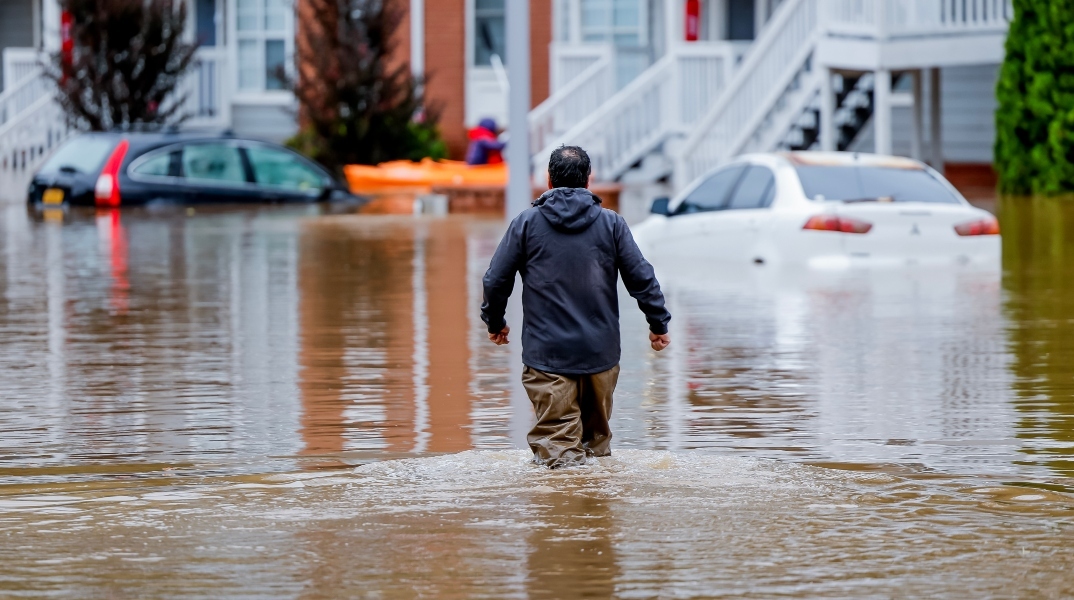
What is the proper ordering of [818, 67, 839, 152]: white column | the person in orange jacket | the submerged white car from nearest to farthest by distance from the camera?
the submerged white car → [818, 67, 839, 152]: white column → the person in orange jacket

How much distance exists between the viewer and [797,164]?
17406 mm

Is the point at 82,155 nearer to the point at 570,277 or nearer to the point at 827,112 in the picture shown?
the point at 827,112

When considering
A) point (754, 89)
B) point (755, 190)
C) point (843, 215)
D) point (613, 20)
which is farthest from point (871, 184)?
point (613, 20)

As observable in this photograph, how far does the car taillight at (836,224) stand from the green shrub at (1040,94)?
1050 centimetres

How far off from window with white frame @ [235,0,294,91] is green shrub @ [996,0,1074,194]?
647 inches

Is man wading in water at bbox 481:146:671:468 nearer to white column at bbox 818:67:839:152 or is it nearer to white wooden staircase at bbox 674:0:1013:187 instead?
white wooden staircase at bbox 674:0:1013:187

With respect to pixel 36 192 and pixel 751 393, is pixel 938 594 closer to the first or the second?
pixel 751 393

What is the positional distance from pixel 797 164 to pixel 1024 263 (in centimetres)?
229

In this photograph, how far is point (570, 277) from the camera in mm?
7934

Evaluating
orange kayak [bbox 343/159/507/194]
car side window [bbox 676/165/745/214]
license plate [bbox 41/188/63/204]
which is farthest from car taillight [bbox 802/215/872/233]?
orange kayak [bbox 343/159/507/194]

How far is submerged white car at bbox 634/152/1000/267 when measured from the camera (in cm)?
1673

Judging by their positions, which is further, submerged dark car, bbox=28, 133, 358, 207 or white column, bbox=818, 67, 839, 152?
submerged dark car, bbox=28, 133, 358, 207

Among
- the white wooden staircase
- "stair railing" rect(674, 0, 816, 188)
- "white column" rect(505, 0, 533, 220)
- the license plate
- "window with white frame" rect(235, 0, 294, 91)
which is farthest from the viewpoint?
"window with white frame" rect(235, 0, 294, 91)

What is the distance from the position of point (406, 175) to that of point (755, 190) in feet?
56.1
